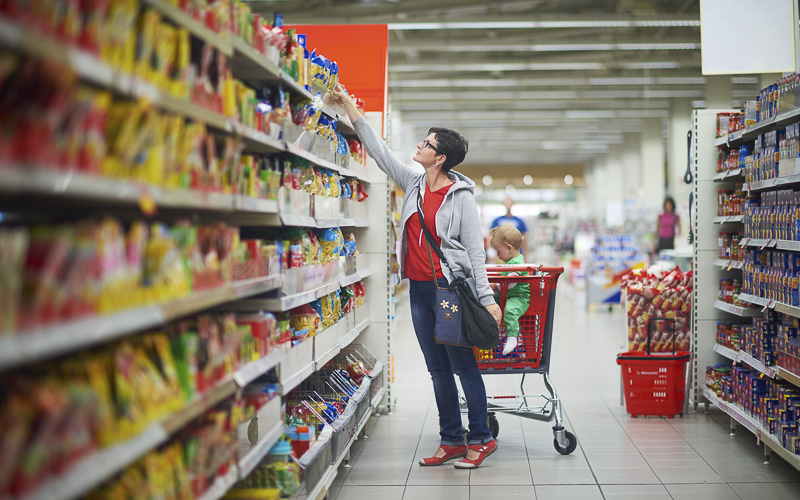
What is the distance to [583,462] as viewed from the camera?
14.1 ft

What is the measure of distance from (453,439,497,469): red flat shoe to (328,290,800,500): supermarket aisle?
41mm

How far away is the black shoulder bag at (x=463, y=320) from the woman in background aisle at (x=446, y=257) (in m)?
0.08

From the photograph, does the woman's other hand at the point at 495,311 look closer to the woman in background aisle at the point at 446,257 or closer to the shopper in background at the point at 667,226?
the woman in background aisle at the point at 446,257

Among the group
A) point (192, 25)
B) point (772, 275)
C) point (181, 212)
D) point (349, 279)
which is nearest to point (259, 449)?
point (181, 212)

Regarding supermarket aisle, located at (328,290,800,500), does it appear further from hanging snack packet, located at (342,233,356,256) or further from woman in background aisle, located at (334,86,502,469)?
hanging snack packet, located at (342,233,356,256)

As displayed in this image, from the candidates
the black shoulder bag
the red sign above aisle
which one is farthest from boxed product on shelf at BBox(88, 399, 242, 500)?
the red sign above aisle

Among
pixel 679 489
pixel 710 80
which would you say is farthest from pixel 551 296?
pixel 710 80

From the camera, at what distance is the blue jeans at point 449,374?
13.5ft

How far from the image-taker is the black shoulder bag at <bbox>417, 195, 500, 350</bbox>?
3.88 meters

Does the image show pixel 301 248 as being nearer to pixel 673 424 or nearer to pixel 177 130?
pixel 177 130

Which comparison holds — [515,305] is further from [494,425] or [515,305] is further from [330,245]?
[330,245]

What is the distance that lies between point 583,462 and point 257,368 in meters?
2.39

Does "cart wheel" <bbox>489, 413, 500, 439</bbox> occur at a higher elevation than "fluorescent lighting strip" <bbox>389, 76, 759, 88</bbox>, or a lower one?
lower

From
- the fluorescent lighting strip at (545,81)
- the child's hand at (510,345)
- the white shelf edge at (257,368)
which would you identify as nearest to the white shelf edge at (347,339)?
the child's hand at (510,345)
